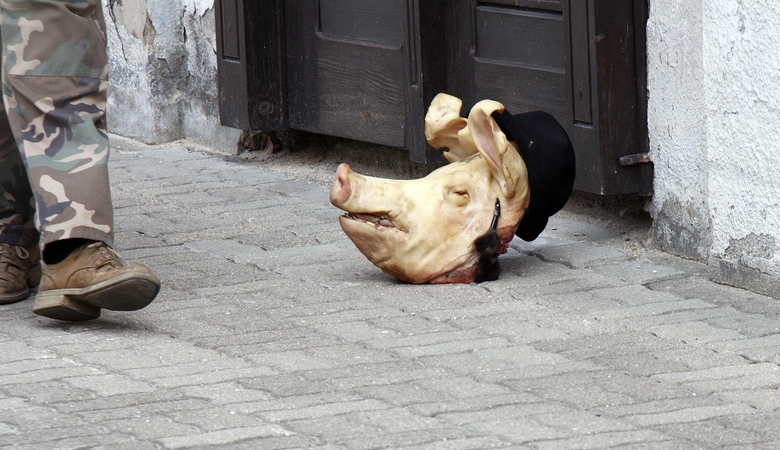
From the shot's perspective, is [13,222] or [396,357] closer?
[396,357]

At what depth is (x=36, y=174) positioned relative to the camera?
3.09 metres

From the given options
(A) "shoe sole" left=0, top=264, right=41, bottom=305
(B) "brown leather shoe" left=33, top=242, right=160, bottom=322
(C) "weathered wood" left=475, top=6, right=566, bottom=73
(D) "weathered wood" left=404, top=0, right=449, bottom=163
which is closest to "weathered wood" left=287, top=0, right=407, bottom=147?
(D) "weathered wood" left=404, top=0, right=449, bottom=163

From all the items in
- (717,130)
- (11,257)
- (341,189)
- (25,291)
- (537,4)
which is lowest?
(25,291)

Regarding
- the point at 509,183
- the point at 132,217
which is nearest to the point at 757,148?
the point at 509,183

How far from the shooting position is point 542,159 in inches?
142

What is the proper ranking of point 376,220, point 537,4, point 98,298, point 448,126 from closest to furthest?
point 98,298 → point 376,220 → point 448,126 → point 537,4

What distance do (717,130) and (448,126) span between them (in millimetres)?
808

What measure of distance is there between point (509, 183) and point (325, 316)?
0.70 metres

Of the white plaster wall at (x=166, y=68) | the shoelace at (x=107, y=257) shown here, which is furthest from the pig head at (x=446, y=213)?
the white plaster wall at (x=166, y=68)

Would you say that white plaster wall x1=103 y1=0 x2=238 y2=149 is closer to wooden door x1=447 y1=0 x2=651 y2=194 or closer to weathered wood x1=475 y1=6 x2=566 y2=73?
weathered wood x1=475 y1=6 x2=566 y2=73

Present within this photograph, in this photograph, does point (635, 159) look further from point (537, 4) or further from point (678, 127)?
point (537, 4)

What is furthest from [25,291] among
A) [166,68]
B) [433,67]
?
[166,68]

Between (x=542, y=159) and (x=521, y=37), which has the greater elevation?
(x=521, y=37)

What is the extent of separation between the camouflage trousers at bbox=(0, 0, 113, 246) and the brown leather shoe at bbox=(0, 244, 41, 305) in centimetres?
38
